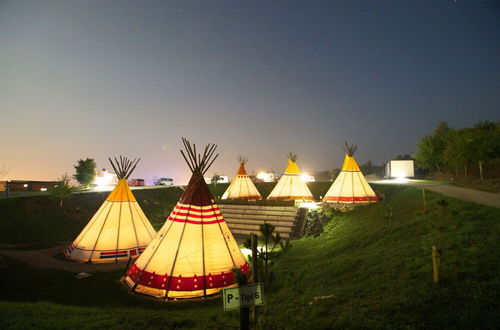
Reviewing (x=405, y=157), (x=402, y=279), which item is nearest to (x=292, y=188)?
(x=402, y=279)

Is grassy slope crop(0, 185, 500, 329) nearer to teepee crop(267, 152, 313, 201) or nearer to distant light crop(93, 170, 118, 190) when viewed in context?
teepee crop(267, 152, 313, 201)

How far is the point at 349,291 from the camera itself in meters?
6.22

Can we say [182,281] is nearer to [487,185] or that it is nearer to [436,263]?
[436,263]

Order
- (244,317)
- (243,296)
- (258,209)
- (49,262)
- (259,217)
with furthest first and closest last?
(258,209), (259,217), (49,262), (244,317), (243,296)

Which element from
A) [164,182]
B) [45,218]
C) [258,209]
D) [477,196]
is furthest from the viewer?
[164,182]

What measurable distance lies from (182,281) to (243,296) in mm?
4992

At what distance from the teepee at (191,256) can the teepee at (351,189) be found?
40.7 ft

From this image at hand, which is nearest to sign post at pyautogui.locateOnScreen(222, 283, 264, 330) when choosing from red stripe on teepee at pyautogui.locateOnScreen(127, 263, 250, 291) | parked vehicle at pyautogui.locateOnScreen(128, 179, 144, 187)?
red stripe on teepee at pyautogui.locateOnScreen(127, 263, 250, 291)

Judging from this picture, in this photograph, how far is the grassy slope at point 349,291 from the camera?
4766 millimetres

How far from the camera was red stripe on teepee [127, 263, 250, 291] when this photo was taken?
8.06 meters

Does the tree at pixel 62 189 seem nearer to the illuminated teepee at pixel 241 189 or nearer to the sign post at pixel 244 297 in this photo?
the illuminated teepee at pixel 241 189

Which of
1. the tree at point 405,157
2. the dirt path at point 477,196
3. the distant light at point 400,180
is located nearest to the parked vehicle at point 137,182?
the distant light at point 400,180

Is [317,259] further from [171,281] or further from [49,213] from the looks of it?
[49,213]

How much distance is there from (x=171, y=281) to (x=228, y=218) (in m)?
12.7
